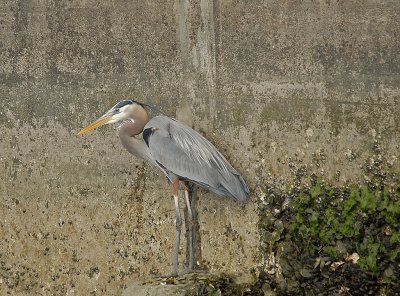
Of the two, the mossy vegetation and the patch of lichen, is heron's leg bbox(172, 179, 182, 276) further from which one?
the patch of lichen

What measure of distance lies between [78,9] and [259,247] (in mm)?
1641

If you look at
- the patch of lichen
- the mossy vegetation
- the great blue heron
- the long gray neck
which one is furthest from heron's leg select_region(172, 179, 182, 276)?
the patch of lichen

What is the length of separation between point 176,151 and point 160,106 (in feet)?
1.13

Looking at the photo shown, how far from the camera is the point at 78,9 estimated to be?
520 centimetres

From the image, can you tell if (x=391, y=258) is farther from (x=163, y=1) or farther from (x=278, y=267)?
(x=163, y=1)

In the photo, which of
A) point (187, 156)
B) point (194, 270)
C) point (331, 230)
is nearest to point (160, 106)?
point (187, 156)

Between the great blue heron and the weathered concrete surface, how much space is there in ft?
0.54

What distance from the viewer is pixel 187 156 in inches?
195

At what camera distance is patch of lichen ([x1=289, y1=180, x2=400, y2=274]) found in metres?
4.90

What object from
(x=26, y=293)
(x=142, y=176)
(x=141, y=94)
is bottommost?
(x=26, y=293)

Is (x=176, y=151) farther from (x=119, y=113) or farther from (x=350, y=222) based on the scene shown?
(x=350, y=222)

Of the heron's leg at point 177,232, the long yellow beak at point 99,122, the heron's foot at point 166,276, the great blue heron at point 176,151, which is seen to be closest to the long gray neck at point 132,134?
the great blue heron at point 176,151

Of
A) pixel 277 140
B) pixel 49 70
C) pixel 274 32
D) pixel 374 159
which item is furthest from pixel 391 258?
pixel 49 70

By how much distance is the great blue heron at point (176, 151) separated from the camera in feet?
16.2
